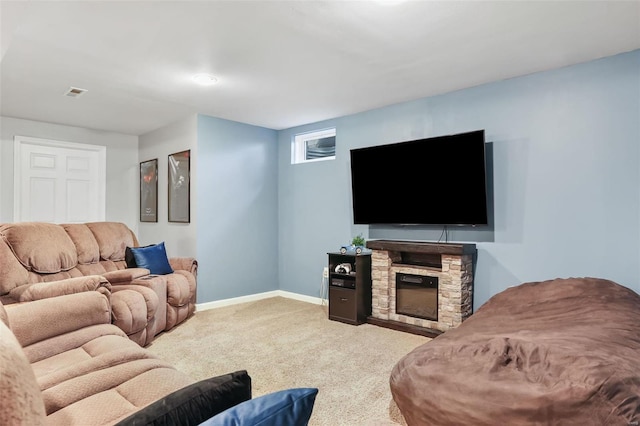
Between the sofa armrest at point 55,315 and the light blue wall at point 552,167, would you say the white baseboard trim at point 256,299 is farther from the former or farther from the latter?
the sofa armrest at point 55,315

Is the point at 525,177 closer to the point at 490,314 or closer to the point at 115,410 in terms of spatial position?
the point at 490,314

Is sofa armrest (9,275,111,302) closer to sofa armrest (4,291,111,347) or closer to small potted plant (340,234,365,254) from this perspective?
sofa armrest (4,291,111,347)

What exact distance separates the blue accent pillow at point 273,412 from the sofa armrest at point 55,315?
177 cm

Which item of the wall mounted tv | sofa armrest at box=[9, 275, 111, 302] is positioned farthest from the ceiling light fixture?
sofa armrest at box=[9, 275, 111, 302]

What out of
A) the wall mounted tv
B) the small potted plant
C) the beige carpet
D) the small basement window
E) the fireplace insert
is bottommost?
the beige carpet

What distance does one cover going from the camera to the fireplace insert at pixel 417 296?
3.78 m

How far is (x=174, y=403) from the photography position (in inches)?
36.0

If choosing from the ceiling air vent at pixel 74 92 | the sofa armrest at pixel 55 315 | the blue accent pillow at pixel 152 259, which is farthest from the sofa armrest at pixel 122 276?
the ceiling air vent at pixel 74 92

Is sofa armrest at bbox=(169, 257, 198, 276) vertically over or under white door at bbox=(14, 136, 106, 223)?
under

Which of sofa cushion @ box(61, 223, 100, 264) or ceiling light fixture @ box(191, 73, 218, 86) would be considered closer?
ceiling light fixture @ box(191, 73, 218, 86)

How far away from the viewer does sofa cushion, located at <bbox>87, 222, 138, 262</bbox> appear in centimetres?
390

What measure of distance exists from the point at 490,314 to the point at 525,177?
4.49ft

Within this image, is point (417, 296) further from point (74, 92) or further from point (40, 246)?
point (74, 92)

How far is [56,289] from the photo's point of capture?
8.52 feet
